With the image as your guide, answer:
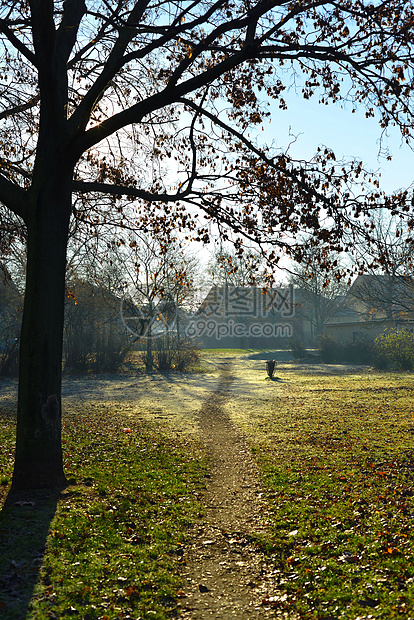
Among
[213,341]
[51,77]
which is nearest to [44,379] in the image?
[51,77]

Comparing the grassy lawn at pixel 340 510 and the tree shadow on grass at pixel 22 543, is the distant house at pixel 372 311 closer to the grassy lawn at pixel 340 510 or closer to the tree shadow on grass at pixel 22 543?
the grassy lawn at pixel 340 510

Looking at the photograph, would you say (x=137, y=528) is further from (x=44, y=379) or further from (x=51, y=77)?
(x=51, y=77)

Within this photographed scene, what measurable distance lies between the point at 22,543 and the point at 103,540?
836 millimetres

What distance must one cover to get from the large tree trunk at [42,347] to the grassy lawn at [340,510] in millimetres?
3177

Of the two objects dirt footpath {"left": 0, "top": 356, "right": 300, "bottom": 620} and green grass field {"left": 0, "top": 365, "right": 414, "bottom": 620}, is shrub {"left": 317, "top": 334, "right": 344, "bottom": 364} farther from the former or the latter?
green grass field {"left": 0, "top": 365, "right": 414, "bottom": 620}

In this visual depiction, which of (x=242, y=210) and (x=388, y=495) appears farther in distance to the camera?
(x=242, y=210)

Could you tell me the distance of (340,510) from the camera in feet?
20.2

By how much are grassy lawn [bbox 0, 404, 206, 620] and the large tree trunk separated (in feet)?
1.81

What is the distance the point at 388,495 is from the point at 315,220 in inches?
171

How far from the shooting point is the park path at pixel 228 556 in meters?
4.15

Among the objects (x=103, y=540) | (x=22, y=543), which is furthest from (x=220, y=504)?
(x=22, y=543)

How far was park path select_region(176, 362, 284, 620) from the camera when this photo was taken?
4.15m

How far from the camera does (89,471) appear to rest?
7.80m

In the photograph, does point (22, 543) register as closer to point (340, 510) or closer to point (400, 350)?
point (340, 510)
